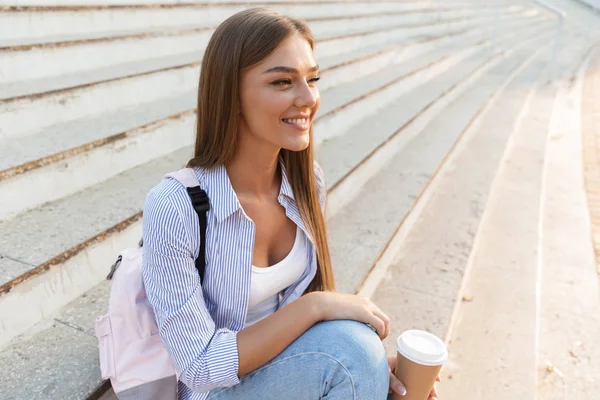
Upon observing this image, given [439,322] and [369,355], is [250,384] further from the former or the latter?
[439,322]

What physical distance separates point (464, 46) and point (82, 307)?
7.05 meters

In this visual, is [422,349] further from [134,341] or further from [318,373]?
[134,341]

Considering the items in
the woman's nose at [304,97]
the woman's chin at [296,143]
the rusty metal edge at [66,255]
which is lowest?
the rusty metal edge at [66,255]

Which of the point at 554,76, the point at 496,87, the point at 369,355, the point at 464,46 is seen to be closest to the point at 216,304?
the point at 369,355

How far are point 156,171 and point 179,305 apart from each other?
143 centimetres

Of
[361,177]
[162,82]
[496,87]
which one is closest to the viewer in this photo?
[162,82]

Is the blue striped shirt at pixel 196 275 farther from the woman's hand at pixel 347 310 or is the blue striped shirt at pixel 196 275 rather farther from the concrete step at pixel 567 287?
the concrete step at pixel 567 287

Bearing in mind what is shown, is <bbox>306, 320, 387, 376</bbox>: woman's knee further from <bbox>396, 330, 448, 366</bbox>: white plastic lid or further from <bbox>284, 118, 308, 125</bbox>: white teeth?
<bbox>284, 118, 308, 125</bbox>: white teeth

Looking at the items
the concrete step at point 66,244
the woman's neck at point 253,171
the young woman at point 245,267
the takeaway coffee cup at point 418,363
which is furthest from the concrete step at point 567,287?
the concrete step at point 66,244

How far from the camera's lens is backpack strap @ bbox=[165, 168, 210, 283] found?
3.86 ft

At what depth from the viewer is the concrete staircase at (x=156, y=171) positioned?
1.69 metres

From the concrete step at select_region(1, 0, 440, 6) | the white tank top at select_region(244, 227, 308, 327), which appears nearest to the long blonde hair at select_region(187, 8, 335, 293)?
the white tank top at select_region(244, 227, 308, 327)

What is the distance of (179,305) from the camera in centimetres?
112

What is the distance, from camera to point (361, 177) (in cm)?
325
